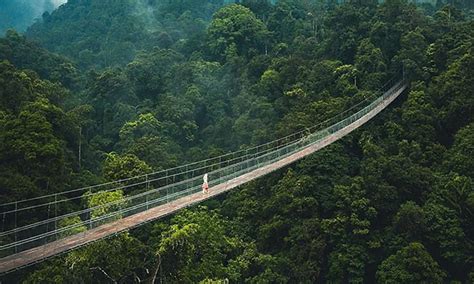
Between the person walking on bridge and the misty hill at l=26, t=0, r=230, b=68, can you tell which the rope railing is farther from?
the misty hill at l=26, t=0, r=230, b=68

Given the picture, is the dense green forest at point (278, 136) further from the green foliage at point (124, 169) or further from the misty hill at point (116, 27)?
the misty hill at point (116, 27)

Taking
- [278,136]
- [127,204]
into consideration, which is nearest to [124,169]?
[127,204]

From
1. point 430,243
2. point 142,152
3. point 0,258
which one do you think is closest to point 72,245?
point 0,258

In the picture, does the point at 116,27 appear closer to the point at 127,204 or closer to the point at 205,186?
the point at 205,186

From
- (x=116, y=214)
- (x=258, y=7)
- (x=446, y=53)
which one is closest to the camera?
(x=116, y=214)

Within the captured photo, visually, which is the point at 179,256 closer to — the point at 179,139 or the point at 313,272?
the point at 313,272

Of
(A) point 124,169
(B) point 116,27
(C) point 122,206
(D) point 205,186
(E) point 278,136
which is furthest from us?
(B) point 116,27

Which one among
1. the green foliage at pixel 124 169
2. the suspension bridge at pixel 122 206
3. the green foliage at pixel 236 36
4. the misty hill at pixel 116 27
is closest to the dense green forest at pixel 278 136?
the green foliage at pixel 124 169

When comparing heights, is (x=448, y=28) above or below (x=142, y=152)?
above
